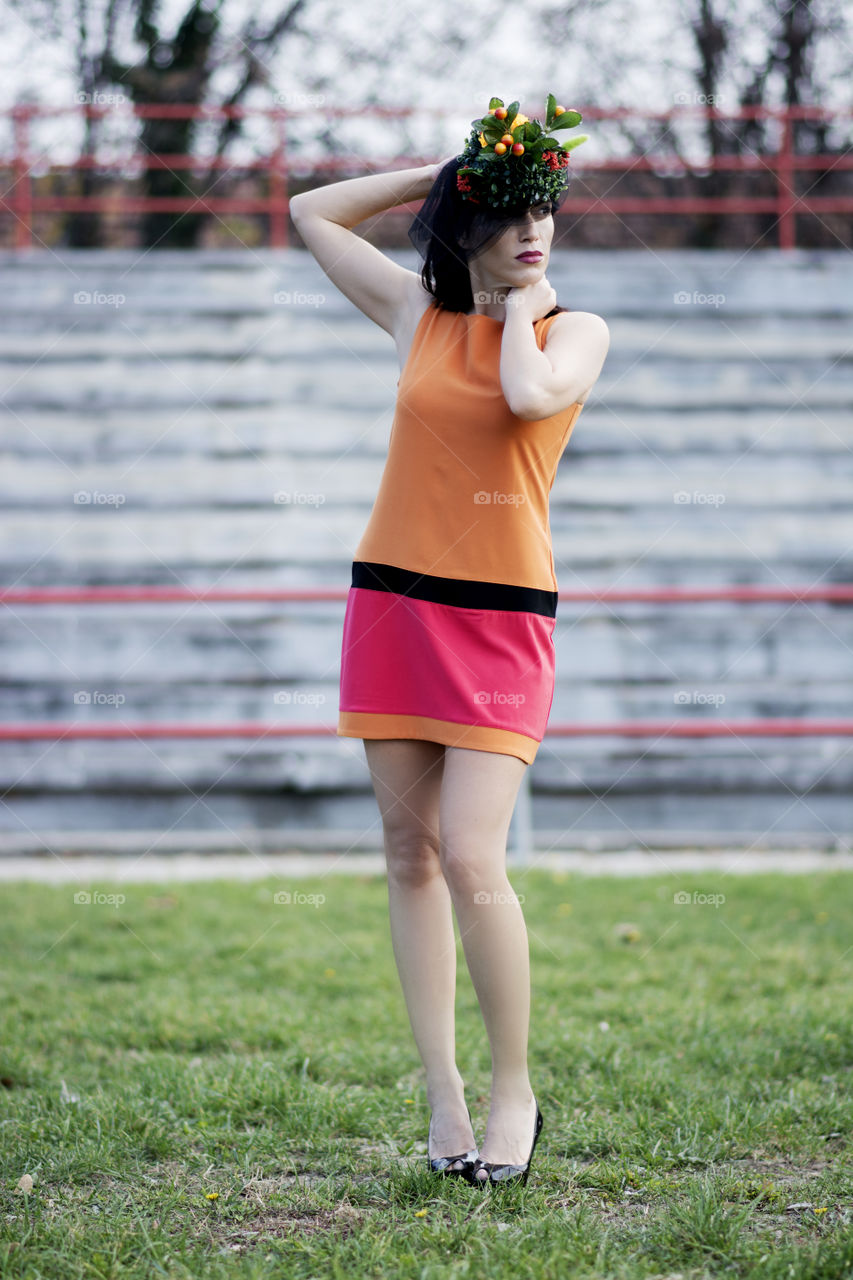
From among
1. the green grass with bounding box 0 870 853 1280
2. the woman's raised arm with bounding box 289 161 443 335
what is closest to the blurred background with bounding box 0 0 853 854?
the green grass with bounding box 0 870 853 1280

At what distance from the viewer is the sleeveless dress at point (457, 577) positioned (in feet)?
6.09

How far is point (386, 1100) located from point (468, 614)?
108 centimetres

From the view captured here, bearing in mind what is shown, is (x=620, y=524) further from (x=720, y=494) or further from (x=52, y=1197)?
(x=52, y=1197)

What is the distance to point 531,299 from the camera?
188 cm

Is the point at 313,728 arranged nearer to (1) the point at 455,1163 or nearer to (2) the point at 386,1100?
(2) the point at 386,1100

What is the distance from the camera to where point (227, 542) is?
5.96 metres

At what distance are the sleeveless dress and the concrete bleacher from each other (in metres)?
3.44

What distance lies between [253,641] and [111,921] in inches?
83.8

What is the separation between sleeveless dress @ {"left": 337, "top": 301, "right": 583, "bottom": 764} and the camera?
186 centimetres

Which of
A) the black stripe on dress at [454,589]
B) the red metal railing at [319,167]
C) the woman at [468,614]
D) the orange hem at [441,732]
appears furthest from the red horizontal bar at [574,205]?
the orange hem at [441,732]

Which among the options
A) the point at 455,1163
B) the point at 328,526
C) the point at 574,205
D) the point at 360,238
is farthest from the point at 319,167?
the point at 455,1163

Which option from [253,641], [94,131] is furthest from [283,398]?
[94,131]

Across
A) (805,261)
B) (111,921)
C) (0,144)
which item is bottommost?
(111,921)

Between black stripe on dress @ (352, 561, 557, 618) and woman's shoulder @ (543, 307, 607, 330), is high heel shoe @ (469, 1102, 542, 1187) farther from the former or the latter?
woman's shoulder @ (543, 307, 607, 330)
